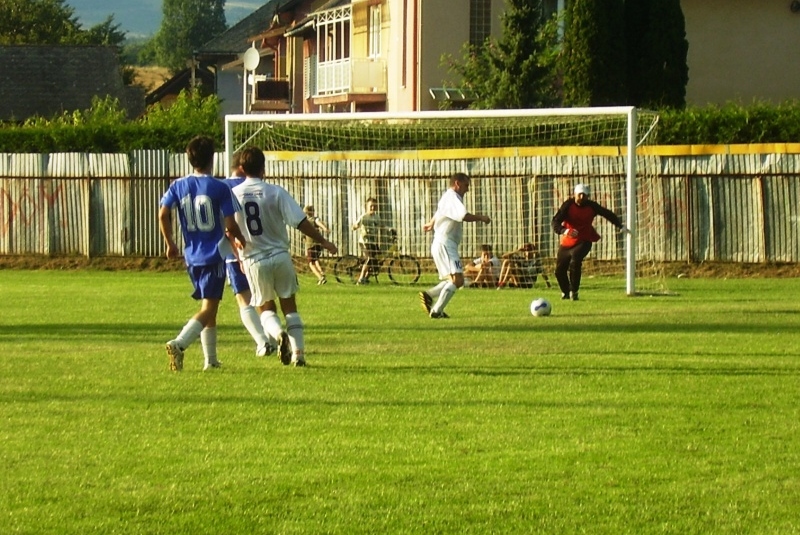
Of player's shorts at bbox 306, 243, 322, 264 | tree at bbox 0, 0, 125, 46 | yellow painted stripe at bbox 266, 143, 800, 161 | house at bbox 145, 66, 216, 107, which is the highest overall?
tree at bbox 0, 0, 125, 46

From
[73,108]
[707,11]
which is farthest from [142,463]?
[73,108]

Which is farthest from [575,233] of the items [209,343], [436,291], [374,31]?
[374,31]

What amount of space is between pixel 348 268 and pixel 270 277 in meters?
14.6

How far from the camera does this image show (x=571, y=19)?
108ft

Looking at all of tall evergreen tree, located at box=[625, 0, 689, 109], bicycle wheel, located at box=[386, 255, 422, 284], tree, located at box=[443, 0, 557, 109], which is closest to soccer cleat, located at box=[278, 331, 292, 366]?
bicycle wheel, located at box=[386, 255, 422, 284]

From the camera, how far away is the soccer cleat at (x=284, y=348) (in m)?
11.9

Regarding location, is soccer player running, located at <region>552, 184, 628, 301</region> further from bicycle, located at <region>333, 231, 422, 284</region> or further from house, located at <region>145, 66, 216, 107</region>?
house, located at <region>145, 66, 216, 107</region>

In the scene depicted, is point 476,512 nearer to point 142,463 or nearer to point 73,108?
point 142,463

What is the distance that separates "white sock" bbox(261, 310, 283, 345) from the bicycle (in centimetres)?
1401

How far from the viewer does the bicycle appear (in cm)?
2644

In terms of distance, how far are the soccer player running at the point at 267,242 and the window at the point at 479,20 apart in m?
29.7

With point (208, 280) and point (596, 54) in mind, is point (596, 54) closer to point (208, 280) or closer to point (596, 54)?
point (596, 54)

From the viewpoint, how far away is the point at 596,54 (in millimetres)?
32281

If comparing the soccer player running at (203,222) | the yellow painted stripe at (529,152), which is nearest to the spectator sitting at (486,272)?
the yellow painted stripe at (529,152)
